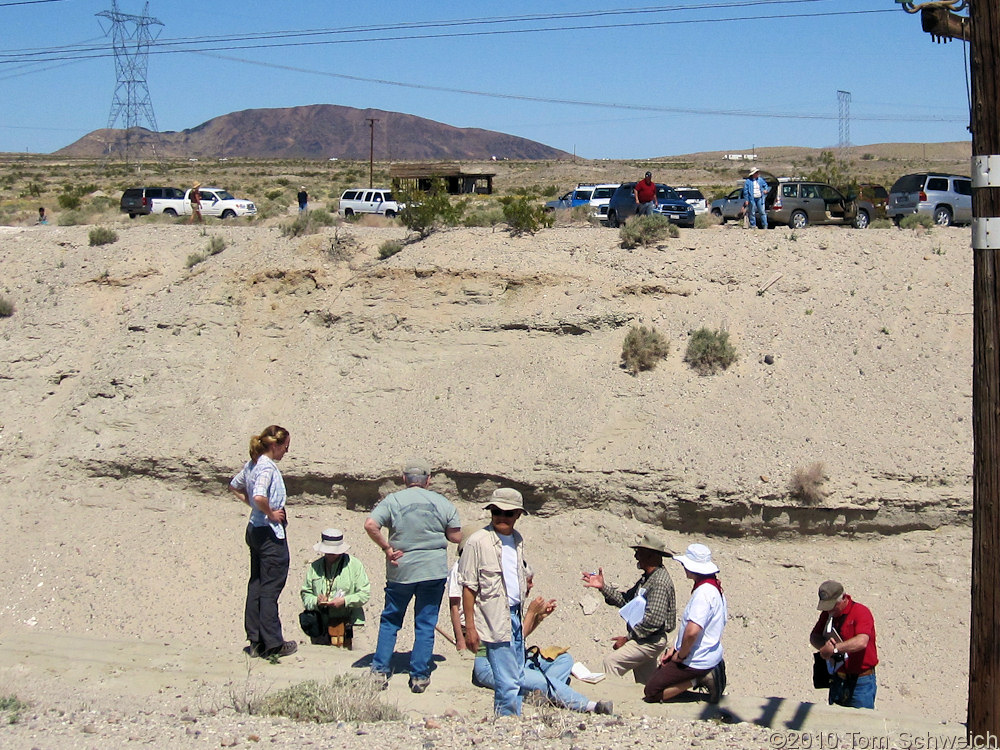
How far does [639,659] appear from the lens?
7.39m

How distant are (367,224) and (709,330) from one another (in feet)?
34.6

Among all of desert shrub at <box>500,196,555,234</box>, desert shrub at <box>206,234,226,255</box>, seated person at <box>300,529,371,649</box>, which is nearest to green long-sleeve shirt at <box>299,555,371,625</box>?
seated person at <box>300,529,371,649</box>

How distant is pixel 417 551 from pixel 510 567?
0.87 meters

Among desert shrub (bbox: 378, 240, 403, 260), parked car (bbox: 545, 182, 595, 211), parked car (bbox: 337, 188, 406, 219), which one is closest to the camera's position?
desert shrub (bbox: 378, 240, 403, 260)

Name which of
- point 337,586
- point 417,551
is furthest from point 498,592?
point 337,586

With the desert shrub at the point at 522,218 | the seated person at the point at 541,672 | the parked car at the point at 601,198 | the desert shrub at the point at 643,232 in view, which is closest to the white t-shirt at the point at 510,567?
the seated person at the point at 541,672

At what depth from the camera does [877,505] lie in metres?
12.2

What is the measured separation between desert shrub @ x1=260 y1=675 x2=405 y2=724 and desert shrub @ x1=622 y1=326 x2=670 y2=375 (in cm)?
908

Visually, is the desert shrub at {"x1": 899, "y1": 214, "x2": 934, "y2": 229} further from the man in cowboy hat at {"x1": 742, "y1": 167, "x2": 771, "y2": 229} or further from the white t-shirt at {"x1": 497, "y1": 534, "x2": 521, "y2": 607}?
the white t-shirt at {"x1": 497, "y1": 534, "x2": 521, "y2": 607}

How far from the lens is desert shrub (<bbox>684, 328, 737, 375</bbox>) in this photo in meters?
14.7

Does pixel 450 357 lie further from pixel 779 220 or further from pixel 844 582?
pixel 779 220

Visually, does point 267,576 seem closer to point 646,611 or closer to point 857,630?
point 646,611

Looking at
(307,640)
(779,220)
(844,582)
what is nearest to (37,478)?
(307,640)

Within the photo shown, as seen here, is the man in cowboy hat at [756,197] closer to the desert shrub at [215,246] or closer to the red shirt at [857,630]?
the desert shrub at [215,246]
